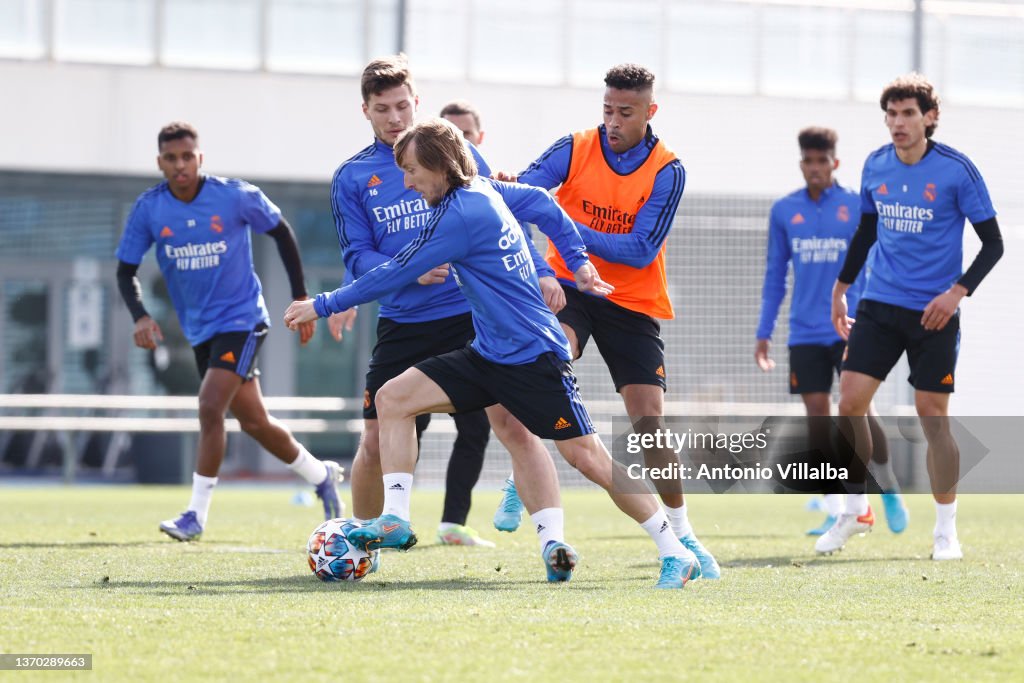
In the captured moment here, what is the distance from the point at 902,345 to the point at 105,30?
1304cm

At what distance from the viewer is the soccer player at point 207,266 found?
891 centimetres

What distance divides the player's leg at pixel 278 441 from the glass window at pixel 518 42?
10.6m

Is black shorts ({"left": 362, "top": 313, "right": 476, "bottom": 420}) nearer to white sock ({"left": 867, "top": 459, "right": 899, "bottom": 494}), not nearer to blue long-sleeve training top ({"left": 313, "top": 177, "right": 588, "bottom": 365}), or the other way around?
blue long-sleeve training top ({"left": 313, "top": 177, "right": 588, "bottom": 365})

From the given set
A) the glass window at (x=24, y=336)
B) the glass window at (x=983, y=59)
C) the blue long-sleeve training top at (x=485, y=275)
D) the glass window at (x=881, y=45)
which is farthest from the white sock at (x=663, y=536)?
the glass window at (x=24, y=336)

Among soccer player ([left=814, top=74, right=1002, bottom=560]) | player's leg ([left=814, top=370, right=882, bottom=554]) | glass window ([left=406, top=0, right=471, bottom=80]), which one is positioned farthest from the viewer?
glass window ([left=406, top=0, right=471, bottom=80])

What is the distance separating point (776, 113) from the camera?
19.9m

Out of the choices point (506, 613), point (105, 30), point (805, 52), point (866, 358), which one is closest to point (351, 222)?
point (506, 613)

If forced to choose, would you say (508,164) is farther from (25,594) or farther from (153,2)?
(25,594)

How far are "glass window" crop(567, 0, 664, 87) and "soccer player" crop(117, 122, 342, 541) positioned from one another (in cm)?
1096

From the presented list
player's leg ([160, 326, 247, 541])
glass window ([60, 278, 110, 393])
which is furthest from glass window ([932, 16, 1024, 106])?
player's leg ([160, 326, 247, 541])

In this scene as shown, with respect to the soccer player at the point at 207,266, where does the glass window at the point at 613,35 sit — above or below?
above

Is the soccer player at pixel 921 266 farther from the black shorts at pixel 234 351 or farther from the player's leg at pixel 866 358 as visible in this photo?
the black shorts at pixel 234 351

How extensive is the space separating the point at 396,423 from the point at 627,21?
559 inches

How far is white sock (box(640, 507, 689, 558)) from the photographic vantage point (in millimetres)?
6211
